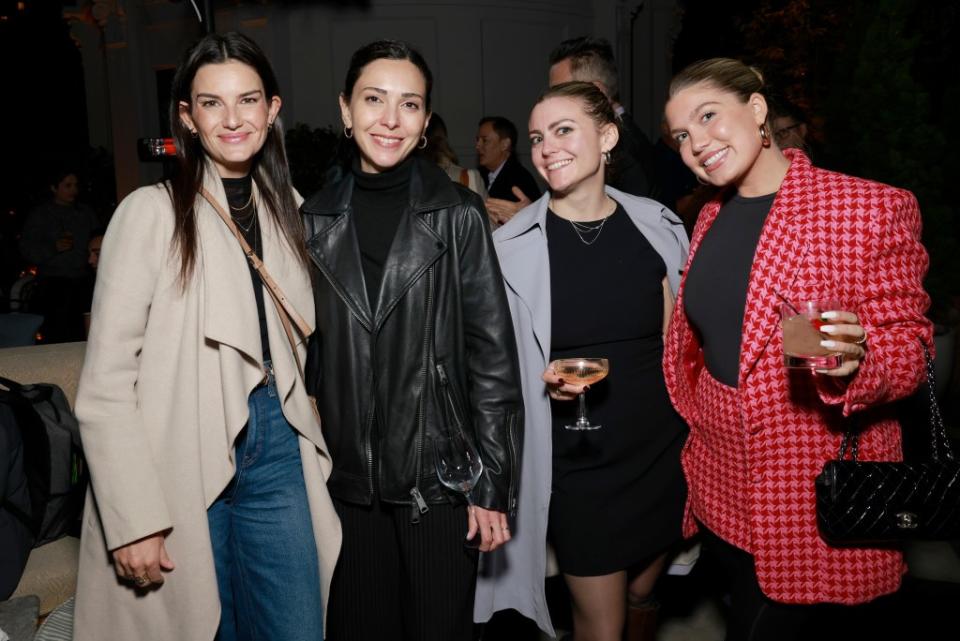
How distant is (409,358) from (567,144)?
0.86 meters

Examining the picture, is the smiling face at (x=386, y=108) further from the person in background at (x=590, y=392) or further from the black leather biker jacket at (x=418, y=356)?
the person in background at (x=590, y=392)

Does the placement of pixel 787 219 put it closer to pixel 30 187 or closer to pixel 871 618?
pixel 871 618

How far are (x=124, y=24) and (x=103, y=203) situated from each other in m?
2.84

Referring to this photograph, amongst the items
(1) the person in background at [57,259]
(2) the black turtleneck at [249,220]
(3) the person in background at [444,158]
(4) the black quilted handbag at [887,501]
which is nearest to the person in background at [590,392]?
(4) the black quilted handbag at [887,501]

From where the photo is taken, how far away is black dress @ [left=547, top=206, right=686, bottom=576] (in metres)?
2.34

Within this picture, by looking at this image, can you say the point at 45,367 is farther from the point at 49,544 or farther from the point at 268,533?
the point at 268,533

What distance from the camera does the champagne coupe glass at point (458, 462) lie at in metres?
1.98

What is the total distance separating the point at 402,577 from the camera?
2082mm

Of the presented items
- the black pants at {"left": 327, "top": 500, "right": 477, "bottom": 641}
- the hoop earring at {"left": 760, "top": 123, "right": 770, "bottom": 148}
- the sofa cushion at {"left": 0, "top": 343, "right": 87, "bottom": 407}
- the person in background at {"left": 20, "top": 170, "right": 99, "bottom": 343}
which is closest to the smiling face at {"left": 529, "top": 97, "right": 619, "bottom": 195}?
the hoop earring at {"left": 760, "top": 123, "right": 770, "bottom": 148}

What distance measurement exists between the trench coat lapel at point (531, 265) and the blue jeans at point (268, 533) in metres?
0.78

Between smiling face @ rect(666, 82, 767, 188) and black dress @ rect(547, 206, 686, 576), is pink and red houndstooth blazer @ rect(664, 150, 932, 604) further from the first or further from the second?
black dress @ rect(547, 206, 686, 576)

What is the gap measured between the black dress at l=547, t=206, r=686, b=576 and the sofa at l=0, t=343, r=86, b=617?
1.93 meters

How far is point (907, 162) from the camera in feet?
18.8

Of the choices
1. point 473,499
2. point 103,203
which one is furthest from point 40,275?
point 473,499
